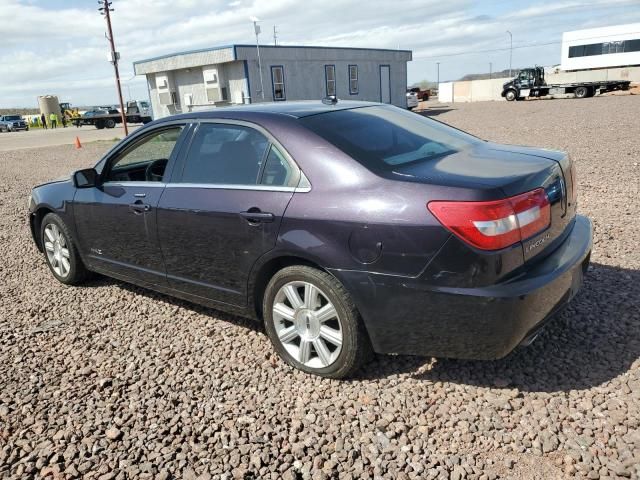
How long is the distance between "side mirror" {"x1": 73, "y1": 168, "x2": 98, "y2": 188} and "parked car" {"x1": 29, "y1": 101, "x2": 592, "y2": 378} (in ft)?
0.86

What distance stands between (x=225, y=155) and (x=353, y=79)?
28251mm

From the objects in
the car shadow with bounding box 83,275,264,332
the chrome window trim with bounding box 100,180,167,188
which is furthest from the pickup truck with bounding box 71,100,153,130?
the chrome window trim with bounding box 100,180,167,188

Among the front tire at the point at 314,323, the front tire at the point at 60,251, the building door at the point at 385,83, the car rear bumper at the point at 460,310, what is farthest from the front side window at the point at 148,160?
the building door at the point at 385,83

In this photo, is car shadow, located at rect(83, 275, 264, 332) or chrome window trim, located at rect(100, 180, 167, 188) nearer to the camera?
chrome window trim, located at rect(100, 180, 167, 188)

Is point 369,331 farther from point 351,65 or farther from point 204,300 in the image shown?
point 351,65

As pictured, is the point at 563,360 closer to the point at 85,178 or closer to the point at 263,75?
the point at 85,178

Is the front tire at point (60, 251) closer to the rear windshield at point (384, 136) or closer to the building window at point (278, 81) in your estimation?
the rear windshield at point (384, 136)

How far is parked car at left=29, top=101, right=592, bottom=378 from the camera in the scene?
2.61m

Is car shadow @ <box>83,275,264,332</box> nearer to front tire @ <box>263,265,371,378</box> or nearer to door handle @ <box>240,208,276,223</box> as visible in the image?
front tire @ <box>263,265,371,378</box>

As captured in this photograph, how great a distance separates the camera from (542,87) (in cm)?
3841

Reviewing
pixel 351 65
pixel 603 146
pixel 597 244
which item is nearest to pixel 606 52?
pixel 351 65

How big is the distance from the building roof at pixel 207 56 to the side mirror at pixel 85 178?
21.5 m

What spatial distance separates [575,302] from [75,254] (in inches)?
167

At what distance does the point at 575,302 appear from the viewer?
3.95m
